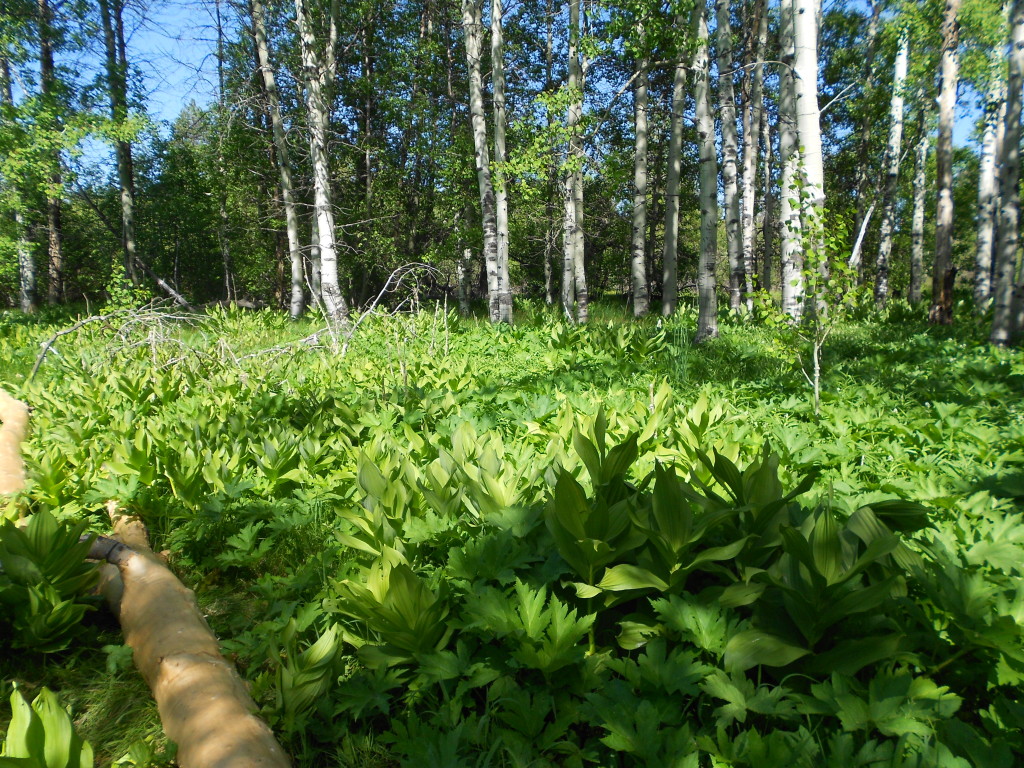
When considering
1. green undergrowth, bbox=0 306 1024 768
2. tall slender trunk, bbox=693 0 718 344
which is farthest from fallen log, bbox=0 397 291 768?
tall slender trunk, bbox=693 0 718 344

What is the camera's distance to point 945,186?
1177 cm

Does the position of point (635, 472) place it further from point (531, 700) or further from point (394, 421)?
point (394, 421)

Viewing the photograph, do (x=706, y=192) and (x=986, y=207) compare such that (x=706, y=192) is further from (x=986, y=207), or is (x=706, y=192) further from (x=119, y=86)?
(x=119, y=86)

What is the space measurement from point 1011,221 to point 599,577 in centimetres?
860

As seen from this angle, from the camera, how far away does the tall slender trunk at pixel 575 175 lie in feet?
36.2

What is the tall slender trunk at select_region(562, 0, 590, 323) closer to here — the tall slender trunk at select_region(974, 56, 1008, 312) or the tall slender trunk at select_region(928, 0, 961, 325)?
the tall slender trunk at select_region(928, 0, 961, 325)

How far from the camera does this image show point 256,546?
2.99m

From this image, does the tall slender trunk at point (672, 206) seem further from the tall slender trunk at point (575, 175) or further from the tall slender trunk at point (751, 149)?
the tall slender trunk at point (751, 149)

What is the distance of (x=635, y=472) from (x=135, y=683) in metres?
2.46

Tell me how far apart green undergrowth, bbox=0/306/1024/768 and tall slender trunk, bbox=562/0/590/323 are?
802 cm

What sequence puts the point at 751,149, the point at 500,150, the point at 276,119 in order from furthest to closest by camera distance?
the point at 751,149
the point at 276,119
the point at 500,150

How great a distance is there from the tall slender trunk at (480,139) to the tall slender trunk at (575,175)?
1633mm

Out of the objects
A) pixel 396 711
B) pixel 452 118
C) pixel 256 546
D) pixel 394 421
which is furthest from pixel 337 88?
pixel 396 711

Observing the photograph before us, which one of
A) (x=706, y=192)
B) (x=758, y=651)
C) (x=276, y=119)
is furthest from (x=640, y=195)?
(x=758, y=651)
